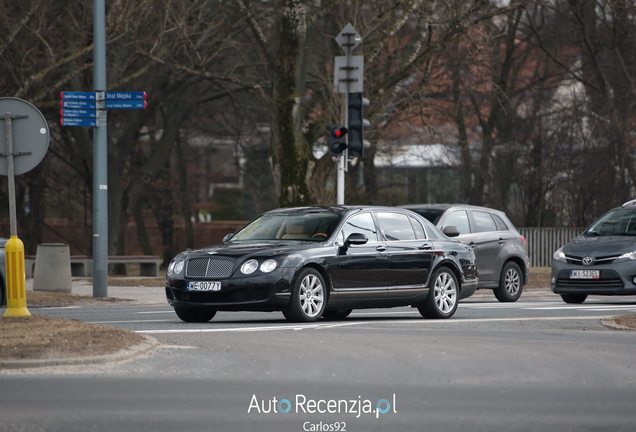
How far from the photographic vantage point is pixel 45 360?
9383 mm

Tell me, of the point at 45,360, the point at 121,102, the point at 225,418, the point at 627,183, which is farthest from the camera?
the point at 627,183

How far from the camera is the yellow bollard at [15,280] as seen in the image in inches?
482

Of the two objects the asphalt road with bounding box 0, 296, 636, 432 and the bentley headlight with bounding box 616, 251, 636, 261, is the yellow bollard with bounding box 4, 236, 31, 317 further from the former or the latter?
the bentley headlight with bounding box 616, 251, 636, 261

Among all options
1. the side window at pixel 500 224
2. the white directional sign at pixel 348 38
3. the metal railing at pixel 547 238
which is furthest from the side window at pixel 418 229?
the metal railing at pixel 547 238

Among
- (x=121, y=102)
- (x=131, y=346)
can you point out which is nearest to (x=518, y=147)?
(x=121, y=102)

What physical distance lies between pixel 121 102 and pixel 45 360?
11.1 meters

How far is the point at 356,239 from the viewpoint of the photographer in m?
13.9

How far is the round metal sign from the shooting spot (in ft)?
40.7

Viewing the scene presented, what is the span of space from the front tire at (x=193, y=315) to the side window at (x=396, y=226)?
2479 millimetres

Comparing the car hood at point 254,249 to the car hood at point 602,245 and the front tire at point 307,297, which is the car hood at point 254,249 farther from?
the car hood at point 602,245

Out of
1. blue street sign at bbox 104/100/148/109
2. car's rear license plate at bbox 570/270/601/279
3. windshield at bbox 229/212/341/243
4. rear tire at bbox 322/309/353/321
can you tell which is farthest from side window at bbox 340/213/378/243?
blue street sign at bbox 104/100/148/109

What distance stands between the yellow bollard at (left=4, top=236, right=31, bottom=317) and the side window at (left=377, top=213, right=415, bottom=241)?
4.69 metres

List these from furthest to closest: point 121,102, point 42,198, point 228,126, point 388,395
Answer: point 228,126 → point 42,198 → point 121,102 → point 388,395

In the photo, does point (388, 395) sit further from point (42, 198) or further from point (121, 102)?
point (42, 198)
